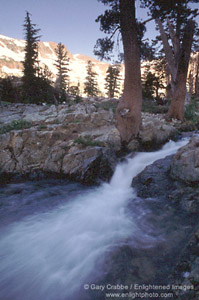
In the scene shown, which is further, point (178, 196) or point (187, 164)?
point (187, 164)

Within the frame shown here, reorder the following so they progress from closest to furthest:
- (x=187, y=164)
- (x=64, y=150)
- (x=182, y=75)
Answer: (x=187, y=164) → (x=64, y=150) → (x=182, y=75)

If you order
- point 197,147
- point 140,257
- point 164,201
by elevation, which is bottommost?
point 140,257

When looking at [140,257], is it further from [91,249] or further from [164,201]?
[164,201]

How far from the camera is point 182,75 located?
9.97m

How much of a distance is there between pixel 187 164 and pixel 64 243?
3.20 meters

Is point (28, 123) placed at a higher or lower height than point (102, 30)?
lower

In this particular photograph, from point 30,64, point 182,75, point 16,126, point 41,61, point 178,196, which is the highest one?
point 41,61

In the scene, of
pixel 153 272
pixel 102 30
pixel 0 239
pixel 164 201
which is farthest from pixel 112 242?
pixel 102 30

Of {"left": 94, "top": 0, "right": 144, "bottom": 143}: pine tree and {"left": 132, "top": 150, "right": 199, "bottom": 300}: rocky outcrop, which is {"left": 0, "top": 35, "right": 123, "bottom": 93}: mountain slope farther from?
{"left": 132, "top": 150, "right": 199, "bottom": 300}: rocky outcrop

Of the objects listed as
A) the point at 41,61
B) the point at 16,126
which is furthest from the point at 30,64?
the point at 41,61

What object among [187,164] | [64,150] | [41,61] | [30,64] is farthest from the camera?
[41,61]

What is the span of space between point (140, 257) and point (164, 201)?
161 cm

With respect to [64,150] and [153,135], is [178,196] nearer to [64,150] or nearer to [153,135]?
[153,135]

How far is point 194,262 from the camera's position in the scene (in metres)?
1.73
